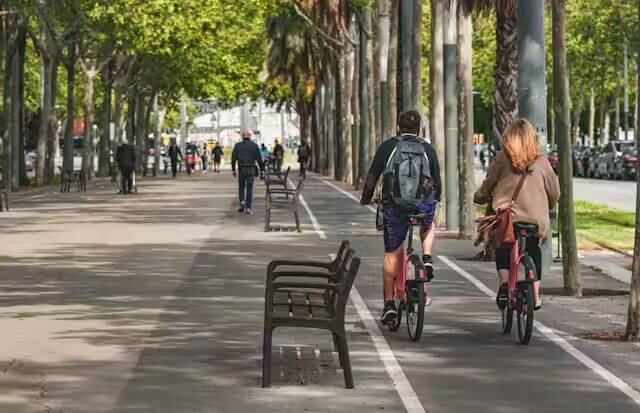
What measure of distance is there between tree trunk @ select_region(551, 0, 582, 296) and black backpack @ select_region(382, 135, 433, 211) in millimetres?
4119

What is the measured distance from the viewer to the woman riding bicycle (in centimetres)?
1392

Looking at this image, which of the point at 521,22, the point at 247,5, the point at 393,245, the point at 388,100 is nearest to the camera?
the point at 393,245

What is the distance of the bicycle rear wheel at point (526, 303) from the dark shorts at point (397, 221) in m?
0.99

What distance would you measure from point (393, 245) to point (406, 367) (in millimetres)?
2290

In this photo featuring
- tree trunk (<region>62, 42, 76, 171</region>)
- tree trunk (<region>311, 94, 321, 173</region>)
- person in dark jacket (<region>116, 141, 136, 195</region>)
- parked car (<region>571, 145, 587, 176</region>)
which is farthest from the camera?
tree trunk (<region>311, 94, 321, 173</region>)

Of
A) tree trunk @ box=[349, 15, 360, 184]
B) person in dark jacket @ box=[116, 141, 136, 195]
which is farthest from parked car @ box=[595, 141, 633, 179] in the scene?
person in dark jacket @ box=[116, 141, 136, 195]

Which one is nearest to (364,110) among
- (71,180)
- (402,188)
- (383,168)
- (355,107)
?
(355,107)

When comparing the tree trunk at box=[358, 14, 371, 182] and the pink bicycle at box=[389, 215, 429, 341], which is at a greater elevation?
the tree trunk at box=[358, 14, 371, 182]

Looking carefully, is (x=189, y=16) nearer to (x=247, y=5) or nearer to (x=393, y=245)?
(x=247, y=5)

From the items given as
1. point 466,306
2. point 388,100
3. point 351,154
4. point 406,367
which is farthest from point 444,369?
point 351,154

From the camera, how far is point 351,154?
6888cm

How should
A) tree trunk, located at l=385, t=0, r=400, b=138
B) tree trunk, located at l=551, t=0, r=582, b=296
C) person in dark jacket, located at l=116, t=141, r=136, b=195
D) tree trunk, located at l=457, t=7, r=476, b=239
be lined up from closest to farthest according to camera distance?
tree trunk, located at l=551, t=0, r=582, b=296, tree trunk, located at l=457, t=7, r=476, b=239, tree trunk, located at l=385, t=0, r=400, b=138, person in dark jacket, located at l=116, t=141, r=136, b=195

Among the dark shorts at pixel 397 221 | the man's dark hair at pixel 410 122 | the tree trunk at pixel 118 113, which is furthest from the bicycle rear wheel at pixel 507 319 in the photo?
the tree trunk at pixel 118 113

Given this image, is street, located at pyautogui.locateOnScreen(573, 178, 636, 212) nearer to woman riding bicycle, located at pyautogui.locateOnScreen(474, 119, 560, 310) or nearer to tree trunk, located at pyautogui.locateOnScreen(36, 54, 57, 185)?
tree trunk, located at pyautogui.locateOnScreen(36, 54, 57, 185)
